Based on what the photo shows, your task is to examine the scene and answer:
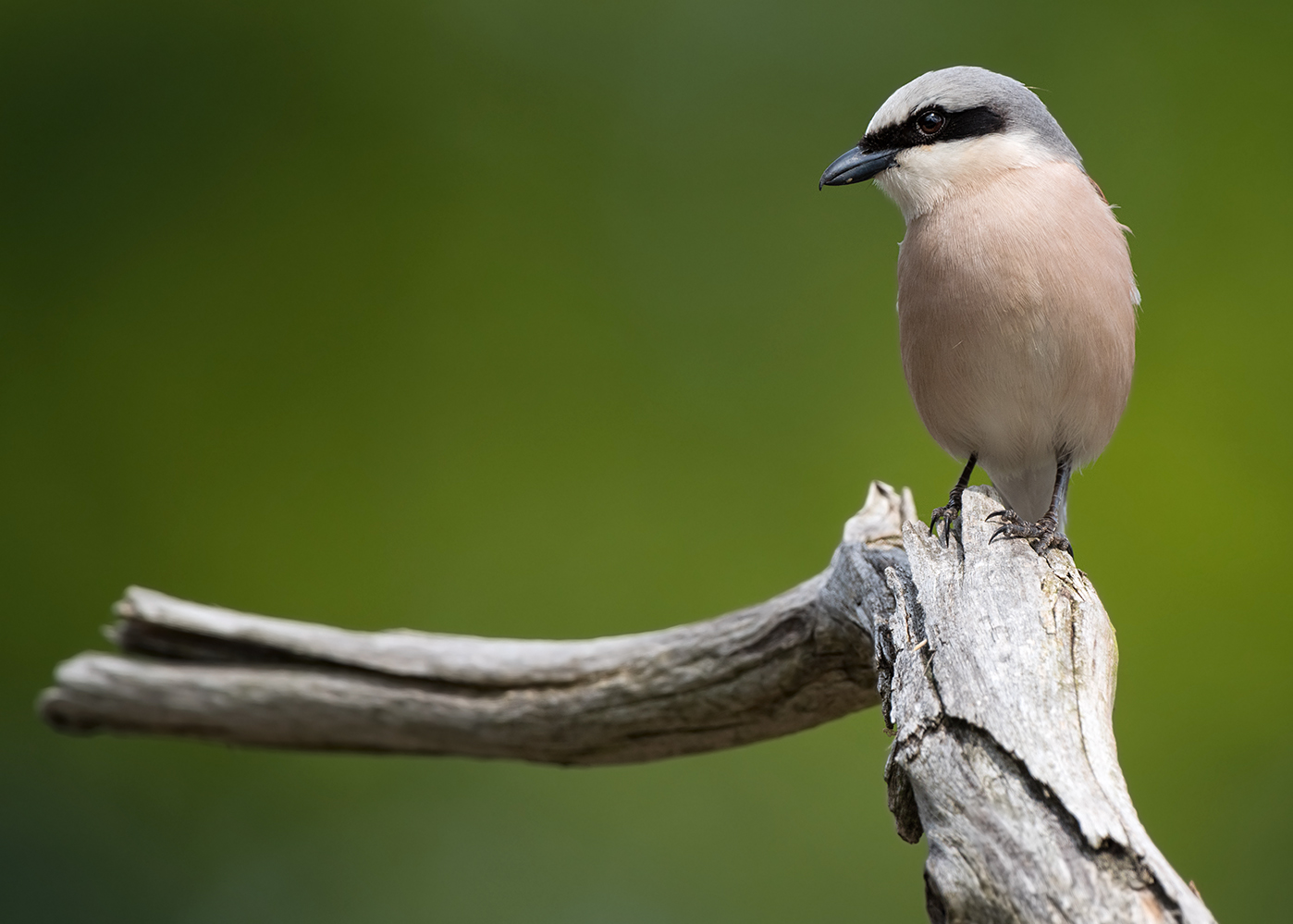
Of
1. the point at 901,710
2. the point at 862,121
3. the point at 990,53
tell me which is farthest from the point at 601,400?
the point at 901,710

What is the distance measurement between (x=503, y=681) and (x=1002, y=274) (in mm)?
1382

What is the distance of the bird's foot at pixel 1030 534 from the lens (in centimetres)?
185

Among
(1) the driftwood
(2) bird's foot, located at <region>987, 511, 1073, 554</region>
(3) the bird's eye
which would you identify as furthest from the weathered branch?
(3) the bird's eye

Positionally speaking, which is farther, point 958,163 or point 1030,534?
point 958,163

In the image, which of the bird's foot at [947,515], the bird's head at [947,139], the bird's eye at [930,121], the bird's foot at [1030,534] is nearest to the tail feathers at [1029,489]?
the bird's foot at [947,515]

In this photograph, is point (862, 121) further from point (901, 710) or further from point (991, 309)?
point (901, 710)

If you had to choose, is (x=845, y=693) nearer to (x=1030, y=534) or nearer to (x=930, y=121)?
(x=1030, y=534)

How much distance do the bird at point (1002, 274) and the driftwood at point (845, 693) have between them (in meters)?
0.24

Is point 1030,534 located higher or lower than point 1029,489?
lower

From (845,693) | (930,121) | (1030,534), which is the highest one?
(930,121)

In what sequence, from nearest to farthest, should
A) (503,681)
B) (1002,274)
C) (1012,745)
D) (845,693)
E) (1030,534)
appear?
(1012,745), (1030,534), (1002,274), (845,693), (503,681)

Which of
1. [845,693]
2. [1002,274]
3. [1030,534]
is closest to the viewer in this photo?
[1030,534]

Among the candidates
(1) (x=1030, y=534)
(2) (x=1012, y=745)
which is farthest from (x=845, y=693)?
(2) (x=1012, y=745)

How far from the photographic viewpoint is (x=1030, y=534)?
191cm
